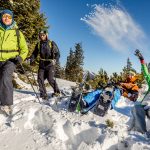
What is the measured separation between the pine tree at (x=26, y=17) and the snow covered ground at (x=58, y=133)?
11948 millimetres

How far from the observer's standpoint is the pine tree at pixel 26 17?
1836 centimetres

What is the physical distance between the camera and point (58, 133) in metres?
6.17

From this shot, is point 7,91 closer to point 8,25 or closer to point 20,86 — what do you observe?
point 8,25

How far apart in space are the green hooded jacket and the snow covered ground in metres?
1.42

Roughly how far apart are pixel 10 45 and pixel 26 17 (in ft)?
40.5

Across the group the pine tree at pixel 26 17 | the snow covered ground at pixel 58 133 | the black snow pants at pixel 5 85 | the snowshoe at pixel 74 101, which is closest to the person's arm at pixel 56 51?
the snowshoe at pixel 74 101

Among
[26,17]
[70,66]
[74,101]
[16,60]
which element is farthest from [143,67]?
[70,66]

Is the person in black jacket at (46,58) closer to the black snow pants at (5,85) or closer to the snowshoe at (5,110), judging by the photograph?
the snowshoe at (5,110)

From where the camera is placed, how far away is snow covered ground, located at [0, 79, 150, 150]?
5.66 m

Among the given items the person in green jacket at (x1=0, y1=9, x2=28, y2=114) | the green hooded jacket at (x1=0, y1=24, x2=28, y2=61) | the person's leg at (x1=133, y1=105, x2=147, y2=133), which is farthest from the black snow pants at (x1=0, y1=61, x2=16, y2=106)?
the person's leg at (x1=133, y1=105, x2=147, y2=133)

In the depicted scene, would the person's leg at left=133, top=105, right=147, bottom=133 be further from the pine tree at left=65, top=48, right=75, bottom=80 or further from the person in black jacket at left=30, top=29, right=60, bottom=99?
the pine tree at left=65, top=48, right=75, bottom=80

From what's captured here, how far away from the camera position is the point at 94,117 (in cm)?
782

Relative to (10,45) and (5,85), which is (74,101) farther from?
(10,45)

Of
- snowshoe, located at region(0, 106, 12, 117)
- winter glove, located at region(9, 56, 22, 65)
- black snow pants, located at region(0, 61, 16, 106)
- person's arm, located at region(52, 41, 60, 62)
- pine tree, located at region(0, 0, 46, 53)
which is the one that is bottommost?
snowshoe, located at region(0, 106, 12, 117)
